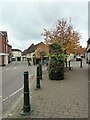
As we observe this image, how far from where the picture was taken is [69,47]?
24781 millimetres

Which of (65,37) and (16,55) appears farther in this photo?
(16,55)

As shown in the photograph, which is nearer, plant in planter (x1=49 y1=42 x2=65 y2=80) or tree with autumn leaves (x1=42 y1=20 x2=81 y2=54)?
plant in planter (x1=49 y1=42 x2=65 y2=80)

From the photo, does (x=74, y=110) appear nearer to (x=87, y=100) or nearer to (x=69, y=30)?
(x=87, y=100)

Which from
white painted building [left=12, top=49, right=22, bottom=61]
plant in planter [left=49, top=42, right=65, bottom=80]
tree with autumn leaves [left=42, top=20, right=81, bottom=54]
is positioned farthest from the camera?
white painted building [left=12, top=49, right=22, bottom=61]

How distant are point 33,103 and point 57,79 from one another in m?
7.55

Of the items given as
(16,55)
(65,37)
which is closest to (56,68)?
(65,37)

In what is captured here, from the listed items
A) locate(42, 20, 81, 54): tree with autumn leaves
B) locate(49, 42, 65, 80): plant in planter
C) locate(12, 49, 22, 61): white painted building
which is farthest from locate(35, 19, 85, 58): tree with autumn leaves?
locate(12, 49, 22, 61): white painted building

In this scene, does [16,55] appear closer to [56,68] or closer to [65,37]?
[65,37]

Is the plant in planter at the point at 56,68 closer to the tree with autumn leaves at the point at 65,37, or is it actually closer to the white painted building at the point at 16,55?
the tree with autumn leaves at the point at 65,37

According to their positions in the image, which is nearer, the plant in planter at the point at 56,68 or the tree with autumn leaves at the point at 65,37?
the plant in planter at the point at 56,68

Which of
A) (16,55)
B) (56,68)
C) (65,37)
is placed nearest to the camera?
(56,68)

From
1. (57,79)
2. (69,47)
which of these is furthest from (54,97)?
(69,47)

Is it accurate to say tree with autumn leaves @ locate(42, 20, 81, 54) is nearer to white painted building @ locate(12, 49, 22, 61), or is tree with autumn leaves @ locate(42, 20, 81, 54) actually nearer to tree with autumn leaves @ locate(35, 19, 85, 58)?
tree with autumn leaves @ locate(35, 19, 85, 58)

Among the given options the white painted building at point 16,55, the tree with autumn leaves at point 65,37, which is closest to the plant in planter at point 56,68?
the tree with autumn leaves at point 65,37
